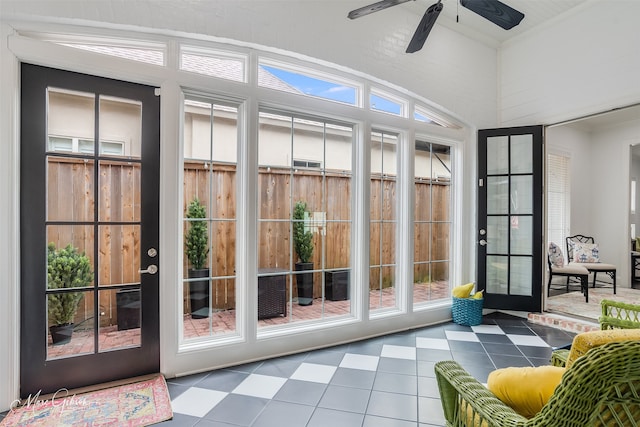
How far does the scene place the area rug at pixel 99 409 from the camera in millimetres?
1994

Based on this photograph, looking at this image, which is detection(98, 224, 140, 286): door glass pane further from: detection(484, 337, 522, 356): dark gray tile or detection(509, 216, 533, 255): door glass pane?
detection(509, 216, 533, 255): door glass pane

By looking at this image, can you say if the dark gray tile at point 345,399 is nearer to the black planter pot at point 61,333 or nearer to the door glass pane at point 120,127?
the black planter pot at point 61,333

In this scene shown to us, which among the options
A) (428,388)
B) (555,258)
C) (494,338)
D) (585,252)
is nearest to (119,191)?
(428,388)

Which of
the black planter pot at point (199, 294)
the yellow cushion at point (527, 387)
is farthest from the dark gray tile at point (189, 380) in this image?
the yellow cushion at point (527, 387)

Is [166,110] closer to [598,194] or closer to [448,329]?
[448,329]

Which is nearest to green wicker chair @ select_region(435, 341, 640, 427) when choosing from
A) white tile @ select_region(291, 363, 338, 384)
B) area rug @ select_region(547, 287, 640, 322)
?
white tile @ select_region(291, 363, 338, 384)

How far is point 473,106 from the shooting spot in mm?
4215

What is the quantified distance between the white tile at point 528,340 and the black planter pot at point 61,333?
3.90 m

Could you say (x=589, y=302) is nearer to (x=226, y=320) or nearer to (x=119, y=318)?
(x=226, y=320)

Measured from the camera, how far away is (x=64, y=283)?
2.35m

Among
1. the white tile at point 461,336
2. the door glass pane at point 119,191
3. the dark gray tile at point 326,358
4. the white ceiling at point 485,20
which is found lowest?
the white tile at point 461,336

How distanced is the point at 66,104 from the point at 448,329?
416cm

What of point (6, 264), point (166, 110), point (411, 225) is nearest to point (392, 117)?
point (411, 225)

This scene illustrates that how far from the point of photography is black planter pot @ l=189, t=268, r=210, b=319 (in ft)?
9.18
